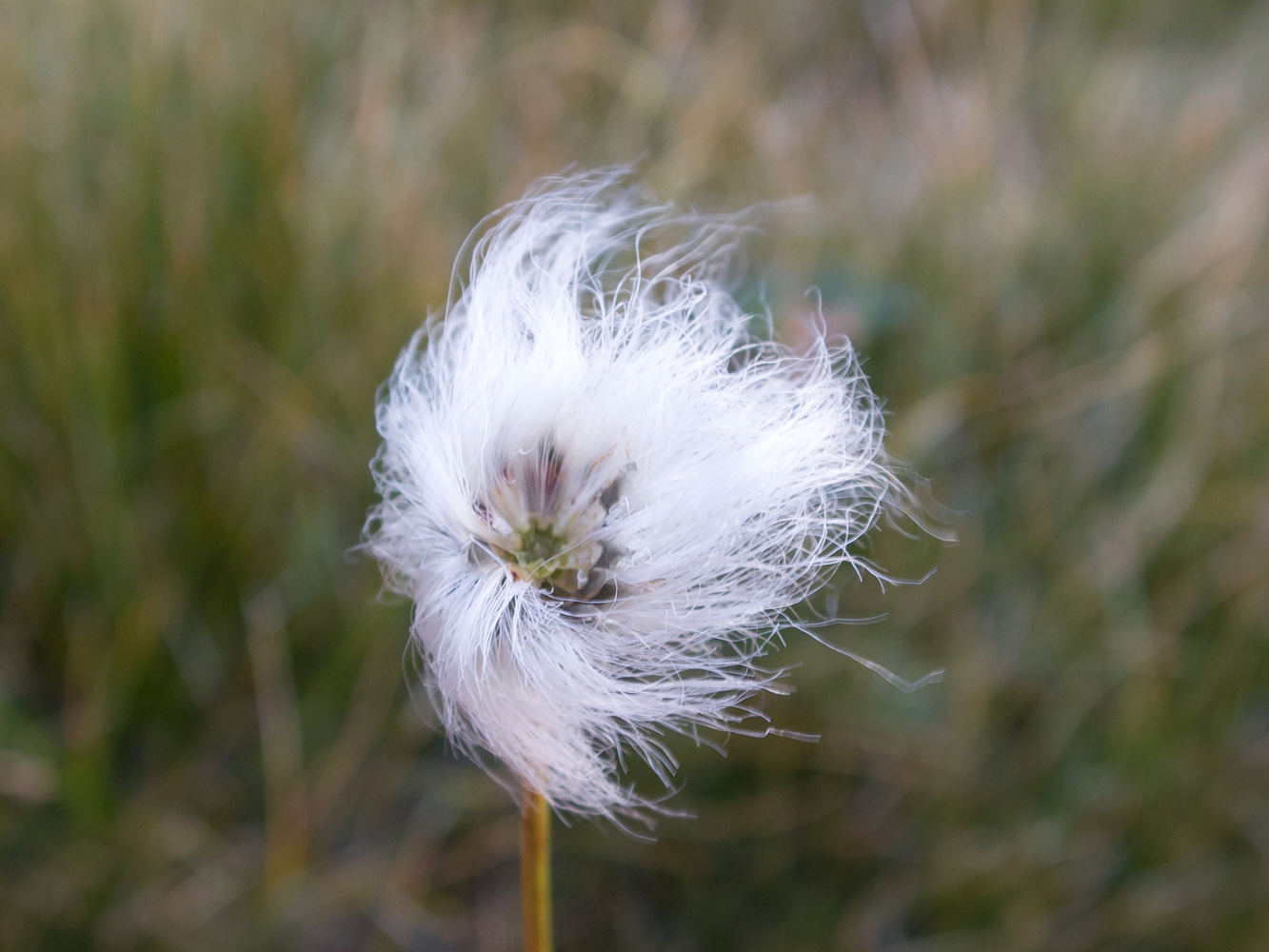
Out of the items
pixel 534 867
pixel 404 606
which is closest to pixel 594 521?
pixel 534 867

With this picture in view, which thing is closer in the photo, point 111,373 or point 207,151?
point 111,373

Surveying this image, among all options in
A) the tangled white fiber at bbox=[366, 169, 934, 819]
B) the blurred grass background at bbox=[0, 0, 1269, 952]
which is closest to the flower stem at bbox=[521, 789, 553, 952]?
the tangled white fiber at bbox=[366, 169, 934, 819]

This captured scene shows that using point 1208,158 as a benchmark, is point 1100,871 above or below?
below

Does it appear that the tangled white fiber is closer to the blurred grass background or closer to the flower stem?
the flower stem

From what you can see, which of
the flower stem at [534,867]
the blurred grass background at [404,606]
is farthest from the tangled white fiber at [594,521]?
the blurred grass background at [404,606]

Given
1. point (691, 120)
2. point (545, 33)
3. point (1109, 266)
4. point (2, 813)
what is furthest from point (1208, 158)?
point (2, 813)

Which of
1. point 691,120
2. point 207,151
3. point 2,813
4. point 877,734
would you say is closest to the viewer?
point 2,813

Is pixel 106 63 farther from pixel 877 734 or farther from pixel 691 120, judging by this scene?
pixel 877 734

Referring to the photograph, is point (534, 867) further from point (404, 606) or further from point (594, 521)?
point (404, 606)
